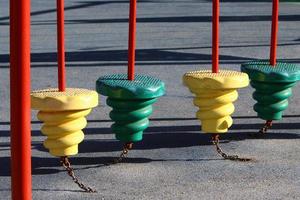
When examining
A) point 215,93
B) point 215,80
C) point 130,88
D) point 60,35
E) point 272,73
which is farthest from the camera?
point 272,73

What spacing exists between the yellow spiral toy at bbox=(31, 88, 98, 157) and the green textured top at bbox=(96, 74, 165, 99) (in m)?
0.25

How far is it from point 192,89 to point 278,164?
78 cm

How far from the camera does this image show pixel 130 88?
553 cm

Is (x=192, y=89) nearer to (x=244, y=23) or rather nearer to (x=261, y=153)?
(x=261, y=153)

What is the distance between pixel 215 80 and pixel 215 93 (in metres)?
0.14

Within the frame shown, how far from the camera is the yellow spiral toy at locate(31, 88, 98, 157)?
203 inches

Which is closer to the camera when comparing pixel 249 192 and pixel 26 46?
pixel 26 46

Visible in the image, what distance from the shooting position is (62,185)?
5.49m

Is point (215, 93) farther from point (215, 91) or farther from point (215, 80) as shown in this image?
point (215, 80)

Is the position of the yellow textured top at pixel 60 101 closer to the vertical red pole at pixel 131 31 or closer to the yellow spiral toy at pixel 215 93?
the vertical red pole at pixel 131 31

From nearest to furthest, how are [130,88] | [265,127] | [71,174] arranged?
[71,174], [130,88], [265,127]

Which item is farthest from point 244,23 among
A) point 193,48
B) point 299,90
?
point 299,90

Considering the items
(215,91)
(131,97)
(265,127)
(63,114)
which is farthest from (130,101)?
(265,127)

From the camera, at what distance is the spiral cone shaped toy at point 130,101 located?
18.2 feet
